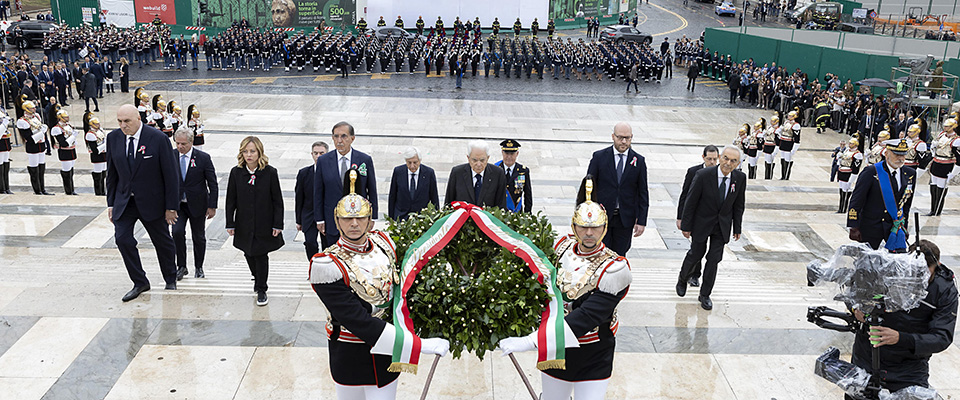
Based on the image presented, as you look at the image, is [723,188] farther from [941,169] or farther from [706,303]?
[941,169]

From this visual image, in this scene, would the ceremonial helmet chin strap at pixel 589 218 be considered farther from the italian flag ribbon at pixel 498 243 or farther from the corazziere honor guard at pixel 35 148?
the corazziere honor guard at pixel 35 148

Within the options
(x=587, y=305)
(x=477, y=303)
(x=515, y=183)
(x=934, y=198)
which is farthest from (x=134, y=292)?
(x=934, y=198)

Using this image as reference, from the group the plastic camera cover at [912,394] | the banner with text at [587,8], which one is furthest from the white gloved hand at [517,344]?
the banner with text at [587,8]

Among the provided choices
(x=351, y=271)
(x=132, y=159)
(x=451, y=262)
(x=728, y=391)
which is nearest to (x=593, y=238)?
(x=451, y=262)

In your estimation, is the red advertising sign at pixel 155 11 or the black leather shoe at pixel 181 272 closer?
the black leather shoe at pixel 181 272

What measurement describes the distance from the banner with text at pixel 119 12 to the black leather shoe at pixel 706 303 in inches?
1620

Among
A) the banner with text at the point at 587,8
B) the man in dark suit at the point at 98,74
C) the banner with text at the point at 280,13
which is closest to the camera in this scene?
the man in dark suit at the point at 98,74

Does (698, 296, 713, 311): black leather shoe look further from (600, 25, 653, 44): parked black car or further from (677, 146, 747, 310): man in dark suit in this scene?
(600, 25, 653, 44): parked black car

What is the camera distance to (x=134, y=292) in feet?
21.2

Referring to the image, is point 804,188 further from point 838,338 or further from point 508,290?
point 508,290

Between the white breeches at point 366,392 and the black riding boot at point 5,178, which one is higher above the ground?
the white breeches at point 366,392

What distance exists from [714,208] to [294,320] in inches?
159

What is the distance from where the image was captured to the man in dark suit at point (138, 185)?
6238mm

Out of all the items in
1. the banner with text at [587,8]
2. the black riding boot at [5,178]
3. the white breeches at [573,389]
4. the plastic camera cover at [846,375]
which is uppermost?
the banner with text at [587,8]
